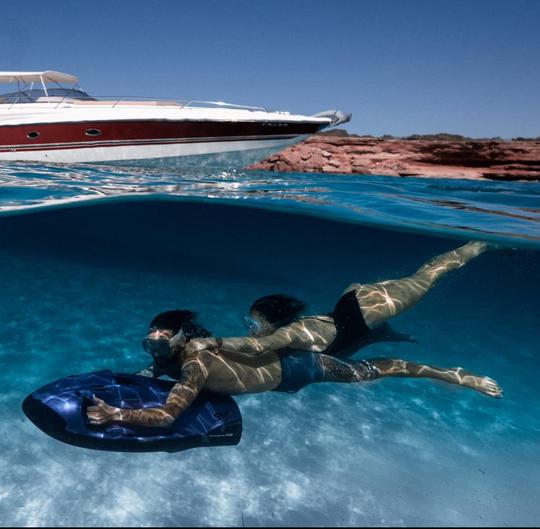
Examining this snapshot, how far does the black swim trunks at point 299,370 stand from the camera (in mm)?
5305

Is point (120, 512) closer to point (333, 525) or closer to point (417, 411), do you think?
point (333, 525)

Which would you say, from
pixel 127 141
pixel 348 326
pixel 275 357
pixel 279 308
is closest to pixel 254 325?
pixel 279 308

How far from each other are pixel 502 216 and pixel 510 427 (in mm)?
4690

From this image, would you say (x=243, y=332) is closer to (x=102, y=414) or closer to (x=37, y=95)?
(x=102, y=414)

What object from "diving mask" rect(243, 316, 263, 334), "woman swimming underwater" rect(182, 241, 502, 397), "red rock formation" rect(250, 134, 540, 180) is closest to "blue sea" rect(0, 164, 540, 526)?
"woman swimming underwater" rect(182, 241, 502, 397)

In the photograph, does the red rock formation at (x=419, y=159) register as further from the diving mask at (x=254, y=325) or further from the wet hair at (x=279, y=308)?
the diving mask at (x=254, y=325)

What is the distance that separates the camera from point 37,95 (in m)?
16.5

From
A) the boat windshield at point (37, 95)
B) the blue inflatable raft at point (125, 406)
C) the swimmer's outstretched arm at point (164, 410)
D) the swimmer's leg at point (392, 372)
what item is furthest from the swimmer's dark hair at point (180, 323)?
the boat windshield at point (37, 95)

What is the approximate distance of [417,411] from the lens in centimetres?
699

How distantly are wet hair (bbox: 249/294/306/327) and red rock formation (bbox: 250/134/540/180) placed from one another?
13921mm

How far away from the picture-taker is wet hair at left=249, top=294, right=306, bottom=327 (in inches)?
226

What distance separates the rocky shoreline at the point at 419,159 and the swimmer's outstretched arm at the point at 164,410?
1588 centimetres

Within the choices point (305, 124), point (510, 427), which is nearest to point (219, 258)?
point (305, 124)

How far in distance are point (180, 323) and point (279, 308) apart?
1660mm
